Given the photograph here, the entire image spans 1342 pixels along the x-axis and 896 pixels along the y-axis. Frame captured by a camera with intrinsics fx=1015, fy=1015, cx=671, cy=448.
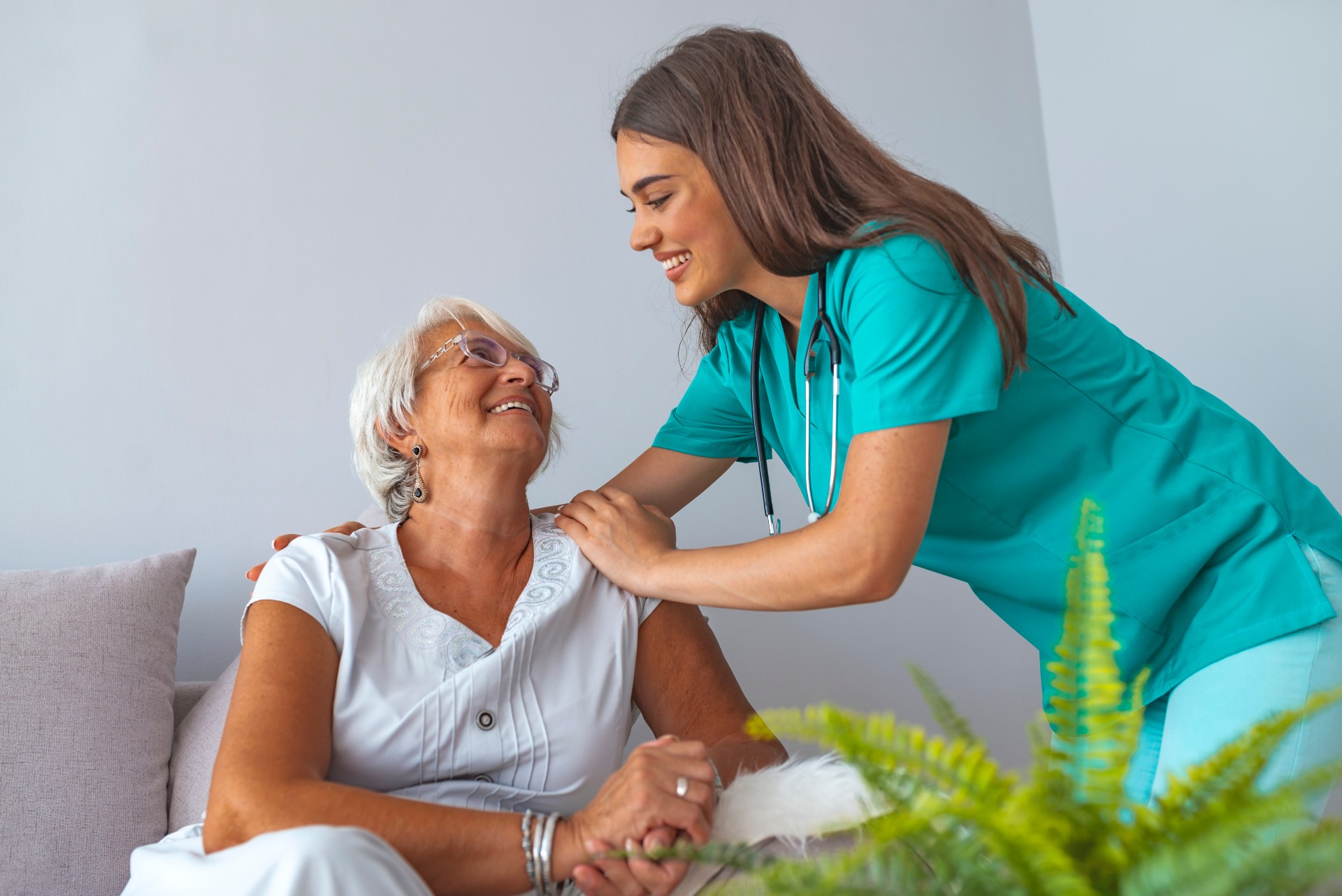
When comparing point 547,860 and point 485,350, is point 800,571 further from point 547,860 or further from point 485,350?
point 485,350

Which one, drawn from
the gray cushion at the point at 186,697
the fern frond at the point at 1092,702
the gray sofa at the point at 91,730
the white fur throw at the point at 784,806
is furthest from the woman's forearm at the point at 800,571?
the gray cushion at the point at 186,697

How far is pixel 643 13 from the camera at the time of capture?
A: 102 inches

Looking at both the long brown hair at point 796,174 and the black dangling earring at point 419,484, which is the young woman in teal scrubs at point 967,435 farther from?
the black dangling earring at point 419,484

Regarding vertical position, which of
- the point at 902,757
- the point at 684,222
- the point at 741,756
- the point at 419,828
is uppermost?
the point at 684,222

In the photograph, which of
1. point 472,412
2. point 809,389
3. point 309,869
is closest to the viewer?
point 309,869

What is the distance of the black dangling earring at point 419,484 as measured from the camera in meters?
1.68

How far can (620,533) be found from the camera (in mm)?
1586

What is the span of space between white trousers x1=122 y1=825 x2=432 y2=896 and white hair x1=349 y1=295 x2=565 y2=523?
749mm

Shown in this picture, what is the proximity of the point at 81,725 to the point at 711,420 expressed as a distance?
45.4 inches

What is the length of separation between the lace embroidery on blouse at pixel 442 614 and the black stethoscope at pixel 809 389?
352 mm

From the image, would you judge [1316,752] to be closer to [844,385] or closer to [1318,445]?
[844,385]

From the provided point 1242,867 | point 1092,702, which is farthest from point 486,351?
point 1242,867

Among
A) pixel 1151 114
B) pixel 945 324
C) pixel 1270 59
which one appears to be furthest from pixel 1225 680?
pixel 1151 114

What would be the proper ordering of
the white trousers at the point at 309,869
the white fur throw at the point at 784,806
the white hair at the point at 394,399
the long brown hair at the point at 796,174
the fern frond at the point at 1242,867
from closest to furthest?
the fern frond at the point at 1242,867 → the white trousers at the point at 309,869 → the white fur throw at the point at 784,806 → the long brown hair at the point at 796,174 → the white hair at the point at 394,399
